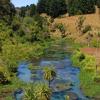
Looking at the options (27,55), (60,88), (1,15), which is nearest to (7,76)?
(60,88)

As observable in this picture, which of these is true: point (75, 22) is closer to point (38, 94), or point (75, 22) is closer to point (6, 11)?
point (6, 11)

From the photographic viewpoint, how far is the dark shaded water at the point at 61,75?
7594cm

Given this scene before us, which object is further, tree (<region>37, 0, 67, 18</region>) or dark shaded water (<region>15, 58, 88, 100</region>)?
tree (<region>37, 0, 67, 18</region>)

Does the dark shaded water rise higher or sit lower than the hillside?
lower

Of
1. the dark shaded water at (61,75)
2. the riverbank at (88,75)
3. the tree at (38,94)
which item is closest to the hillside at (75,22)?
the dark shaded water at (61,75)

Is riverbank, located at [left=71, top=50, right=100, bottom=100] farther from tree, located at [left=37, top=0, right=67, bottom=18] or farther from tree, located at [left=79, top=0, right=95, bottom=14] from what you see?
tree, located at [left=37, top=0, right=67, bottom=18]

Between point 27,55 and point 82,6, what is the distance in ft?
185

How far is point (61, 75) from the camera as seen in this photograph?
95562 millimetres

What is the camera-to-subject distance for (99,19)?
157 metres

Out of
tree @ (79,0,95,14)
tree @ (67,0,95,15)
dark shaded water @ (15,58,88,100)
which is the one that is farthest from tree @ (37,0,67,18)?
dark shaded water @ (15,58,88,100)

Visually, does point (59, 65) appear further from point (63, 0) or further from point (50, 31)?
point (63, 0)

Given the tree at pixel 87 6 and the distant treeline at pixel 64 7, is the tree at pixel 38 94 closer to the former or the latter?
the distant treeline at pixel 64 7

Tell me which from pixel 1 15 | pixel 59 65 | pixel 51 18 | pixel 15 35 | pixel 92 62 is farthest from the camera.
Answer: pixel 51 18

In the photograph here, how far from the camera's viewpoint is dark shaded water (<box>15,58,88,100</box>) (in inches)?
2990
